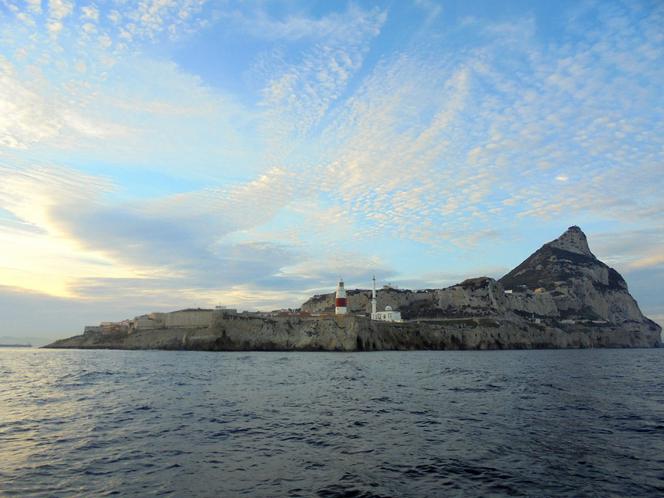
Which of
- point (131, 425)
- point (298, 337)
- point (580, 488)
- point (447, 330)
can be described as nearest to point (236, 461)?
point (131, 425)

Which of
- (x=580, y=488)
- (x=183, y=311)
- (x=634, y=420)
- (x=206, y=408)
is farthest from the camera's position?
(x=183, y=311)

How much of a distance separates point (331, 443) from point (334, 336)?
113836mm

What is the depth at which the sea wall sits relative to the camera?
134125 mm

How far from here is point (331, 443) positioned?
20.1 metres

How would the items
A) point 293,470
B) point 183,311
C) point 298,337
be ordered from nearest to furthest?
point 293,470 → point 298,337 → point 183,311

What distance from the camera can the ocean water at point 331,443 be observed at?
14633 millimetres

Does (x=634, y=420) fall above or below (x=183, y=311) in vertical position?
below

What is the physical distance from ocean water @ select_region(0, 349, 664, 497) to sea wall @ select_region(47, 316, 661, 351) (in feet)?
316

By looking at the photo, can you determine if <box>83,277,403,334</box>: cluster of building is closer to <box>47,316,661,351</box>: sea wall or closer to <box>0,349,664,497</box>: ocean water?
<box>47,316,661,351</box>: sea wall

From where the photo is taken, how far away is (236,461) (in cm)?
1716

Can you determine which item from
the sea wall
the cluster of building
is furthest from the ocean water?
the cluster of building

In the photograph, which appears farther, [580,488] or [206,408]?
[206,408]

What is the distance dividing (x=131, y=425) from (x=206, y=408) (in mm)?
5951

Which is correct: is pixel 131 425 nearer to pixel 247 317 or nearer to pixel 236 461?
pixel 236 461
